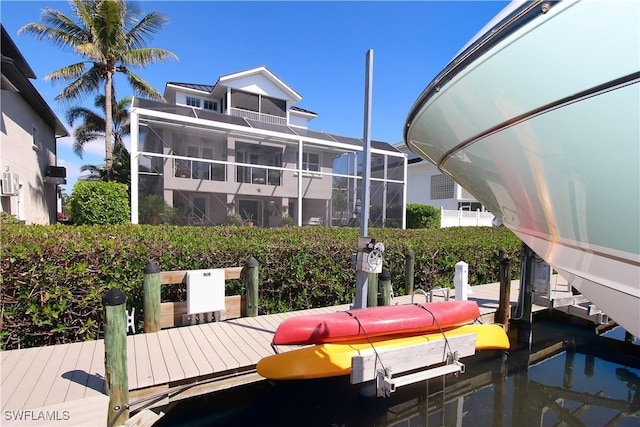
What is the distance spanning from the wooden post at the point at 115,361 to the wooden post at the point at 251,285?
197 centimetres

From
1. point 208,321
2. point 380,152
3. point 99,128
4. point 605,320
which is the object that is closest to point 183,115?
point 380,152

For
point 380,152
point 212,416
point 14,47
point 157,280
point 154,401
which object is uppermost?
point 14,47

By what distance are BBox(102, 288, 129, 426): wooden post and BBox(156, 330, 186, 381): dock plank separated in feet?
1.37

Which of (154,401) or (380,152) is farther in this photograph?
(380,152)

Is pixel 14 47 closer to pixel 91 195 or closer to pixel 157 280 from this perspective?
pixel 91 195

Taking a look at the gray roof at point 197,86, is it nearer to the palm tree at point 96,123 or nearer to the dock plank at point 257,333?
the palm tree at point 96,123

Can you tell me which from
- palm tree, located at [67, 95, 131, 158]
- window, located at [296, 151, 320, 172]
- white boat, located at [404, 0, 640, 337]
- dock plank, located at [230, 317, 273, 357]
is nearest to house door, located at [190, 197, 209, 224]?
window, located at [296, 151, 320, 172]

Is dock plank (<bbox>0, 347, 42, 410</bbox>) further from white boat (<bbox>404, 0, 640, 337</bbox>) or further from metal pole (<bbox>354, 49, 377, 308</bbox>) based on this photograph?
white boat (<bbox>404, 0, 640, 337</bbox>)

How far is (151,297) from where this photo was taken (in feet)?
13.2

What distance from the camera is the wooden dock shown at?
2605 mm

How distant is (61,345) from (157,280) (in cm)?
116

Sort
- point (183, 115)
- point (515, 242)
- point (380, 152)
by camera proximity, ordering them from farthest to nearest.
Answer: point (380, 152) < point (183, 115) < point (515, 242)

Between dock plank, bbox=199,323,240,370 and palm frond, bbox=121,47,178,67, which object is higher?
palm frond, bbox=121,47,178,67

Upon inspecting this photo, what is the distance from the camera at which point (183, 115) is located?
13352 mm
